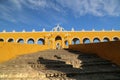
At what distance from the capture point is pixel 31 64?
11.4 metres

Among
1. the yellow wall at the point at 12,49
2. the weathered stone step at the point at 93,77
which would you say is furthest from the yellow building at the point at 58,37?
the weathered stone step at the point at 93,77

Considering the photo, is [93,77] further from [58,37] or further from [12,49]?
[58,37]

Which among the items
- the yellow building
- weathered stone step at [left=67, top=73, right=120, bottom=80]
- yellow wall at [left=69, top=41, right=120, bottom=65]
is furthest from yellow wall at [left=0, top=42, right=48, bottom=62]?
the yellow building

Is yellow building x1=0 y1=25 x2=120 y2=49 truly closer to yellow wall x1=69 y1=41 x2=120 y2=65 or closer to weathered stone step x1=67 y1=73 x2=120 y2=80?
yellow wall x1=69 y1=41 x2=120 y2=65

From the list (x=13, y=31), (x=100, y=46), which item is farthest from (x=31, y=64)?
(x=13, y=31)

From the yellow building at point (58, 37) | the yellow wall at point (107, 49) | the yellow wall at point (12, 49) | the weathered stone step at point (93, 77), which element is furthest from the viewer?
the yellow building at point (58, 37)

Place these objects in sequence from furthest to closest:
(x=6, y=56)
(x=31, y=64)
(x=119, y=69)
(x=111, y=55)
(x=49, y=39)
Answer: (x=49, y=39) < (x=6, y=56) < (x=111, y=55) < (x=31, y=64) < (x=119, y=69)

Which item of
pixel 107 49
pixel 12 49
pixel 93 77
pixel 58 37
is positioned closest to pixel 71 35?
pixel 58 37

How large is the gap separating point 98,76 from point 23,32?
2879 centimetres

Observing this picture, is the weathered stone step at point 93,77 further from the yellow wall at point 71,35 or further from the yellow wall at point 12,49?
the yellow wall at point 71,35

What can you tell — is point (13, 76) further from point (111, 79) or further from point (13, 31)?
point (13, 31)

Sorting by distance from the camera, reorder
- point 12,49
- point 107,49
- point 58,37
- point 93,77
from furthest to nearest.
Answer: point 58,37, point 12,49, point 107,49, point 93,77

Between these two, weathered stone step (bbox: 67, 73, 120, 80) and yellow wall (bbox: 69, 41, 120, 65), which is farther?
yellow wall (bbox: 69, 41, 120, 65)

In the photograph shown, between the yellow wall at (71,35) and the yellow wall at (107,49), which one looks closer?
the yellow wall at (107,49)
